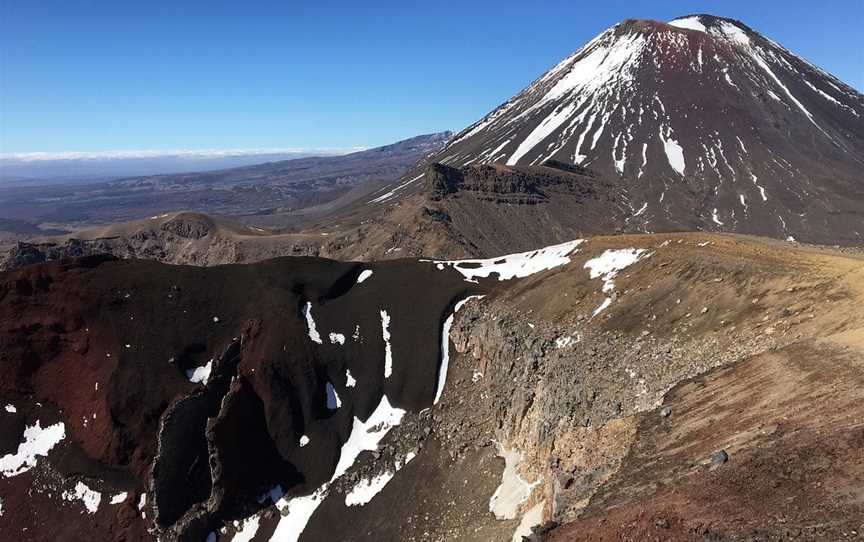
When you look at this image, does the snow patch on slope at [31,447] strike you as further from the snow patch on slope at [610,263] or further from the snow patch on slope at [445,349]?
the snow patch on slope at [610,263]

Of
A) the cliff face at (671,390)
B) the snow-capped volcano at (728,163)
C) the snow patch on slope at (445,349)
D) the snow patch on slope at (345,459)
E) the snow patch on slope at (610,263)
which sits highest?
the snow-capped volcano at (728,163)

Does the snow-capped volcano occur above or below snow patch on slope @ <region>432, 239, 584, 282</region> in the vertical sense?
above

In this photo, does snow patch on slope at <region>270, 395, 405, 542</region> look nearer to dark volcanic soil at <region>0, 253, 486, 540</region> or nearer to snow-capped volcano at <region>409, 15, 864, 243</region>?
dark volcanic soil at <region>0, 253, 486, 540</region>

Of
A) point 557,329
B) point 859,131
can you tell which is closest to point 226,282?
point 557,329

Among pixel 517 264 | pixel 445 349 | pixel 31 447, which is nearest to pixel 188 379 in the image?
pixel 31 447

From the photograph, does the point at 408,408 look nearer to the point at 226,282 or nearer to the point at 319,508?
the point at 319,508

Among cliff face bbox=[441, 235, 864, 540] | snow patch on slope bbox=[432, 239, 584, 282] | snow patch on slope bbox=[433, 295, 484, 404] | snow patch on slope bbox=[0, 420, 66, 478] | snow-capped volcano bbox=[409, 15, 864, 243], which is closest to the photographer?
cliff face bbox=[441, 235, 864, 540]

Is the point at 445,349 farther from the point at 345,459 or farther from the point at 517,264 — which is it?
the point at 345,459

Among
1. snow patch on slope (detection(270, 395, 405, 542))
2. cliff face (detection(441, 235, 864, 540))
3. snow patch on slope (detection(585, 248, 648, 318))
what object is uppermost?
snow patch on slope (detection(585, 248, 648, 318))

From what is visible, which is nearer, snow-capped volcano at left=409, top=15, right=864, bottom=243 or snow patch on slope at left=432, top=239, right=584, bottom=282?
snow patch on slope at left=432, top=239, right=584, bottom=282

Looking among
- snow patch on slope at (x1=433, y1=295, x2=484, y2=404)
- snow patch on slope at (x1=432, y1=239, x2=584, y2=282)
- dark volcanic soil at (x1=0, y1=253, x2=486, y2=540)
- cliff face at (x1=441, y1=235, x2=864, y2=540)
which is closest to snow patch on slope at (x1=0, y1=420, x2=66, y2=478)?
dark volcanic soil at (x1=0, y1=253, x2=486, y2=540)

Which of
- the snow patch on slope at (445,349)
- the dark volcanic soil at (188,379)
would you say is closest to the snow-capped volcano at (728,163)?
the snow patch on slope at (445,349)
